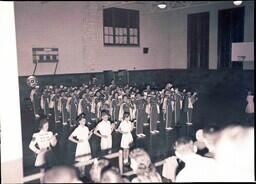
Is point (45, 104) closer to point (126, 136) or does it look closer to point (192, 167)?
point (126, 136)

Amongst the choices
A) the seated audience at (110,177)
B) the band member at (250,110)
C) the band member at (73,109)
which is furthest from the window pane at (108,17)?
the seated audience at (110,177)

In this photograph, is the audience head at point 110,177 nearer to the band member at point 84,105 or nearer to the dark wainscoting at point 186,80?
the band member at point 84,105

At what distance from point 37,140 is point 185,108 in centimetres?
548

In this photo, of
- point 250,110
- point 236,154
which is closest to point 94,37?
point 250,110

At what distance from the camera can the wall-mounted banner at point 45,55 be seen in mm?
12323

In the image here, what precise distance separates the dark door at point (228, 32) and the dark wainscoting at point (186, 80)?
1.50ft

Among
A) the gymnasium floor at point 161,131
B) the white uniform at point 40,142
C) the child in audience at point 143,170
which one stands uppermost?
the child in audience at point 143,170

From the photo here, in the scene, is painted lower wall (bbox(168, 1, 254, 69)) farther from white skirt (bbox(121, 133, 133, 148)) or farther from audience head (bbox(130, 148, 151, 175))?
audience head (bbox(130, 148, 151, 175))

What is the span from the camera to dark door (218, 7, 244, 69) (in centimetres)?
1386

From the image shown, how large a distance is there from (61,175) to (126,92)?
759cm

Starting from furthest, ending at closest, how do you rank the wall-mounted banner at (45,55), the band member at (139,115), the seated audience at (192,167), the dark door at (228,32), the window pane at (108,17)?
the window pane at (108,17), the dark door at (228,32), the wall-mounted banner at (45,55), the band member at (139,115), the seated audience at (192,167)

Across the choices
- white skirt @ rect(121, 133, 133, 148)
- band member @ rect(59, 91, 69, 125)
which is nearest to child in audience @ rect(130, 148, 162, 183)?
white skirt @ rect(121, 133, 133, 148)

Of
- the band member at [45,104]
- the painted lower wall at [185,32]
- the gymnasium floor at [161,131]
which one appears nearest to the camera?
the gymnasium floor at [161,131]

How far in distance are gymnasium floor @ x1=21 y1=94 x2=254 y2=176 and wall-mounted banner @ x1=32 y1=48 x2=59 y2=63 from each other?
216cm
